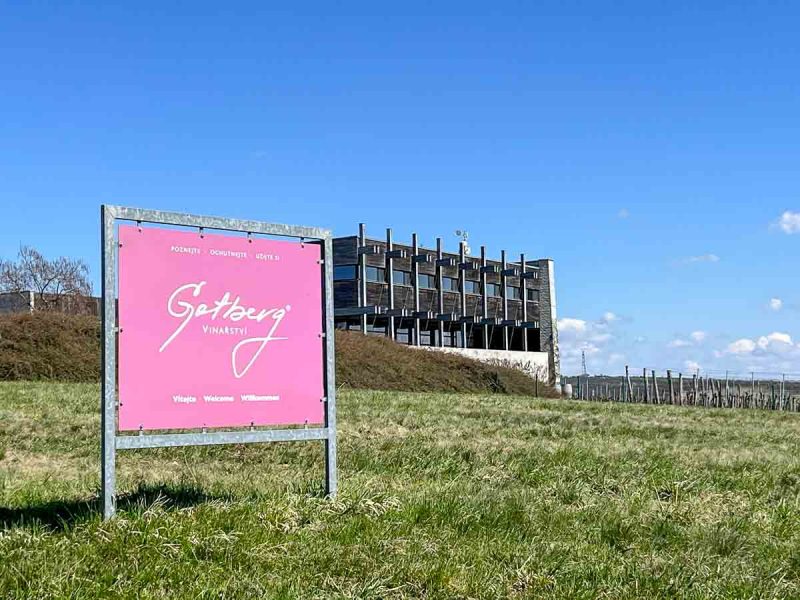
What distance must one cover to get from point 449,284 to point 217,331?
49.5 m

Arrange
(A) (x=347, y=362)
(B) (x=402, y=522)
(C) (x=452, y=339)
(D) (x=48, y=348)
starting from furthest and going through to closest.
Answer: (C) (x=452, y=339) < (A) (x=347, y=362) < (D) (x=48, y=348) < (B) (x=402, y=522)

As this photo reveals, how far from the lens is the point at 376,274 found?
50.2m

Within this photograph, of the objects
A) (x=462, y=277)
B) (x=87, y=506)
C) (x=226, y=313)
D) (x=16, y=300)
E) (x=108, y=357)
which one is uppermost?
(x=462, y=277)

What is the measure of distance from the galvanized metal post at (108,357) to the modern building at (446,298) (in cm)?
4021

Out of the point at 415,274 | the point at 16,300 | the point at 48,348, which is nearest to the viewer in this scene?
the point at 48,348

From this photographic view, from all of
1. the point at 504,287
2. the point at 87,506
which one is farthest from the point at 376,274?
the point at 87,506

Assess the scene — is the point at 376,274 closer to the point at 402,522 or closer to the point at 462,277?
the point at 462,277

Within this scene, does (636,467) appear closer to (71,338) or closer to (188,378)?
(188,378)

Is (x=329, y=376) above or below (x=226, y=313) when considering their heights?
below

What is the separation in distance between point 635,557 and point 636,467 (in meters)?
4.16

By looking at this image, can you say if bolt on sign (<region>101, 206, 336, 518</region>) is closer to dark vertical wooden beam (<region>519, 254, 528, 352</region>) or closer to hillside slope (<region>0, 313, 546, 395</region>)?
hillside slope (<region>0, 313, 546, 395</region>)

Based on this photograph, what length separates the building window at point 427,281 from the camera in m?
53.5

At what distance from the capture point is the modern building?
49.4 meters

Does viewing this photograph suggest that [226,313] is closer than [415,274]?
Yes
